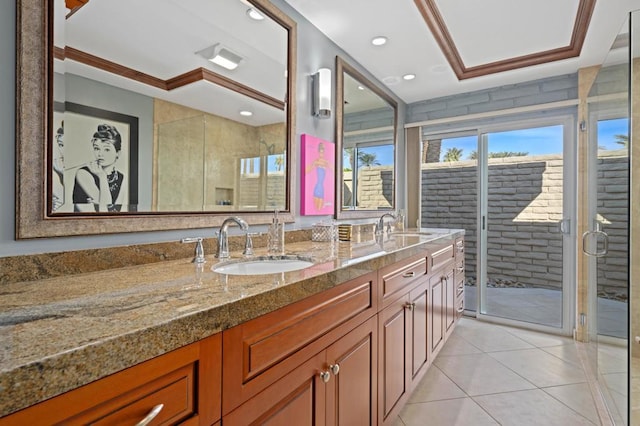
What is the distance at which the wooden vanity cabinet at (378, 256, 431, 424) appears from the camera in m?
1.48

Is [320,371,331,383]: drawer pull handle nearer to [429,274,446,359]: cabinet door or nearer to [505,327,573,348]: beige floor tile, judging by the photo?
[429,274,446,359]: cabinet door

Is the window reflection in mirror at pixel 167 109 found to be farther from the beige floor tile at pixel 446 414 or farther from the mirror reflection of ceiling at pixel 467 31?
the beige floor tile at pixel 446 414

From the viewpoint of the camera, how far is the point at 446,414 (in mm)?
1839

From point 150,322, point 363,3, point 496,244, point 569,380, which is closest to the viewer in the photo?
point 150,322

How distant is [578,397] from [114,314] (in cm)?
256

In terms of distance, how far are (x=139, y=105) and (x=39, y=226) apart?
0.53 metres

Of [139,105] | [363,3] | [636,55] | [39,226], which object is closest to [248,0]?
[363,3]

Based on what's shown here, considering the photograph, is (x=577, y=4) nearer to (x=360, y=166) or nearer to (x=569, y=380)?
(x=360, y=166)

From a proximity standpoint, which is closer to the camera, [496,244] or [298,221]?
[298,221]

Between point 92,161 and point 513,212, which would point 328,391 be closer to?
point 92,161

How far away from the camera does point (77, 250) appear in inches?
40.8

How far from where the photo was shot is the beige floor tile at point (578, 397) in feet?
6.03

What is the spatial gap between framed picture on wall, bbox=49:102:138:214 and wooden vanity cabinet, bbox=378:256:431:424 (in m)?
1.08

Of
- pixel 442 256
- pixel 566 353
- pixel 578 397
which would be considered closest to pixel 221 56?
pixel 442 256
